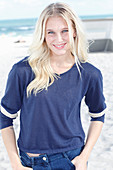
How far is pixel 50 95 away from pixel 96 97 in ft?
0.93

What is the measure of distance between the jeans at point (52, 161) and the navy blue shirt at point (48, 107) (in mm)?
27

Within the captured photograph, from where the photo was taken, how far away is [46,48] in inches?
45.9

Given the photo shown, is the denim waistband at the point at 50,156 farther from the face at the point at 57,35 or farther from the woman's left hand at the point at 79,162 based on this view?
the face at the point at 57,35

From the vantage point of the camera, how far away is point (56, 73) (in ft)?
3.63

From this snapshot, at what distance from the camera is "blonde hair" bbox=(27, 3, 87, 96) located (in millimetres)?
1050

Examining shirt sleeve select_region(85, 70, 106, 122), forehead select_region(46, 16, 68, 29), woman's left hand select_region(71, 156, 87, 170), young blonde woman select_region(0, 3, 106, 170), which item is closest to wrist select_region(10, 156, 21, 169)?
young blonde woman select_region(0, 3, 106, 170)

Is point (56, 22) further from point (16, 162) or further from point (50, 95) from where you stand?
point (16, 162)

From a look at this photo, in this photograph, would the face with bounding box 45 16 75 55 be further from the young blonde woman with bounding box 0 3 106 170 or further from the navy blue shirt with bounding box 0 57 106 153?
the navy blue shirt with bounding box 0 57 106 153

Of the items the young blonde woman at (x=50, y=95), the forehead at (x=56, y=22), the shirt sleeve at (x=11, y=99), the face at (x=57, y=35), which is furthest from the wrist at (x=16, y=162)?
the forehead at (x=56, y=22)

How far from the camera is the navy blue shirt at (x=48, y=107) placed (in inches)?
41.5

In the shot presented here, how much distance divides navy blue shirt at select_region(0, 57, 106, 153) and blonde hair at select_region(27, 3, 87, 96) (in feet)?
0.10

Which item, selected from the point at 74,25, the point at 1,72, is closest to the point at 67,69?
the point at 74,25

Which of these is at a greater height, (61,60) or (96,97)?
(61,60)

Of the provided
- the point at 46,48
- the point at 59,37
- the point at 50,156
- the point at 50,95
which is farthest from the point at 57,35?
the point at 50,156
